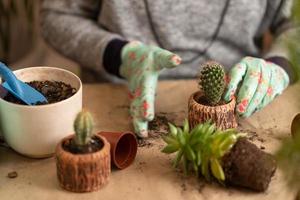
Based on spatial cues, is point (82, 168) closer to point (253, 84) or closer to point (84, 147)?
point (84, 147)

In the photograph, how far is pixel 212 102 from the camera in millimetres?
899

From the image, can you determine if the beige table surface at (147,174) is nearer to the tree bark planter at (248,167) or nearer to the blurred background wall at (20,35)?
the tree bark planter at (248,167)

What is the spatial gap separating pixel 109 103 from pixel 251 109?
0.84 feet

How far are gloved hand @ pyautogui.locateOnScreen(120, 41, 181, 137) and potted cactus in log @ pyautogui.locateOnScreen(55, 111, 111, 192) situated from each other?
15 centimetres

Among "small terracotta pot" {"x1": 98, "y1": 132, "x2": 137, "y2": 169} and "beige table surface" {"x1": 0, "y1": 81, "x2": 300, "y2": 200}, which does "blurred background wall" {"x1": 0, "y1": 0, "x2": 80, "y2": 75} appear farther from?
"small terracotta pot" {"x1": 98, "y1": 132, "x2": 137, "y2": 169}

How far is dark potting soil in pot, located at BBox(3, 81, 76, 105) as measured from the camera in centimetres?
88

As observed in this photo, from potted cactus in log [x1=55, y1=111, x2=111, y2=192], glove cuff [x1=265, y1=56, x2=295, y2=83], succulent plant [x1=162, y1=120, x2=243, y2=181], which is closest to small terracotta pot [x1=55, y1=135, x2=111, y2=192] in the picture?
potted cactus in log [x1=55, y1=111, x2=111, y2=192]

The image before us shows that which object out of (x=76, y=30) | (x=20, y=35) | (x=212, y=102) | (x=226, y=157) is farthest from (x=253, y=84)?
(x=20, y=35)

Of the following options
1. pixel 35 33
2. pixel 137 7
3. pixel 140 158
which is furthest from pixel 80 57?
pixel 35 33

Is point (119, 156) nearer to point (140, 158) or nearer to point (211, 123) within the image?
point (140, 158)

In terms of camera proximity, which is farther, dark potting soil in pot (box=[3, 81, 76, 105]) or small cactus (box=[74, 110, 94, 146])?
dark potting soil in pot (box=[3, 81, 76, 105])

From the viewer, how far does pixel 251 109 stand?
0.98 m

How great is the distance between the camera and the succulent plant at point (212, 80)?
86 cm

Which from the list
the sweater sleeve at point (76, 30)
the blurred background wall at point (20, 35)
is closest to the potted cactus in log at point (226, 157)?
the sweater sleeve at point (76, 30)
